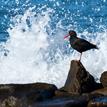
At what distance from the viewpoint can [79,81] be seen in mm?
9984

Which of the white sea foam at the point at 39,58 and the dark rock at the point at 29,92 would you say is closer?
the dark rock at the point at 29,92

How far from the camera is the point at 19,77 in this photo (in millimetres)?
14430

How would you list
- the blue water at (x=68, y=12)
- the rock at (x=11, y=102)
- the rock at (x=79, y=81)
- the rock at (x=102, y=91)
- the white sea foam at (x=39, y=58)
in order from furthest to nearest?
the blue water at (x=68, y=12), the white sea foam at (x=39, y=58), the rock at (x=79, y=81), the rock at (x=102, y=91), the rock at (x=11, y=102)

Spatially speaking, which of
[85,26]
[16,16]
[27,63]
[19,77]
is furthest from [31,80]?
[16,16]

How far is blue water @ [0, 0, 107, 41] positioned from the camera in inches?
822

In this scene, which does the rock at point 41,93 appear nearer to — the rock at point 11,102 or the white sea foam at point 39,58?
the rock at point 11,102

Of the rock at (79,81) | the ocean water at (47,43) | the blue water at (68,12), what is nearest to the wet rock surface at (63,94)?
the rock at (79,81)

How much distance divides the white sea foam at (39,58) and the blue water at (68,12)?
6.45 feet

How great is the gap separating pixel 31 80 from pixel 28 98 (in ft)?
15.8

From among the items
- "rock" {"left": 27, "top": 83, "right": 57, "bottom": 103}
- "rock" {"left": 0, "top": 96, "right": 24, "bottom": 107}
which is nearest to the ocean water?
"rock" {"left": 27, "top": 83, "right": 57, "bottom": 103}

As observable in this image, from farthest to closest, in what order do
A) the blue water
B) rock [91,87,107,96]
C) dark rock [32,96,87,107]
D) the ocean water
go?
the blue water < the ocean water < rock [91,87,107,96] < dark rock [32,96,87,107]

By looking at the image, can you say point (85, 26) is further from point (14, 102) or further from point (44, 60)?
point (14, 102)

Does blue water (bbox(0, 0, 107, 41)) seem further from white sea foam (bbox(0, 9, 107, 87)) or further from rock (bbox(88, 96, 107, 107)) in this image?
rock (bbox(88, 96, 107, 107))

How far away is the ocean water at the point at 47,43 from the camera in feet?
47.5
